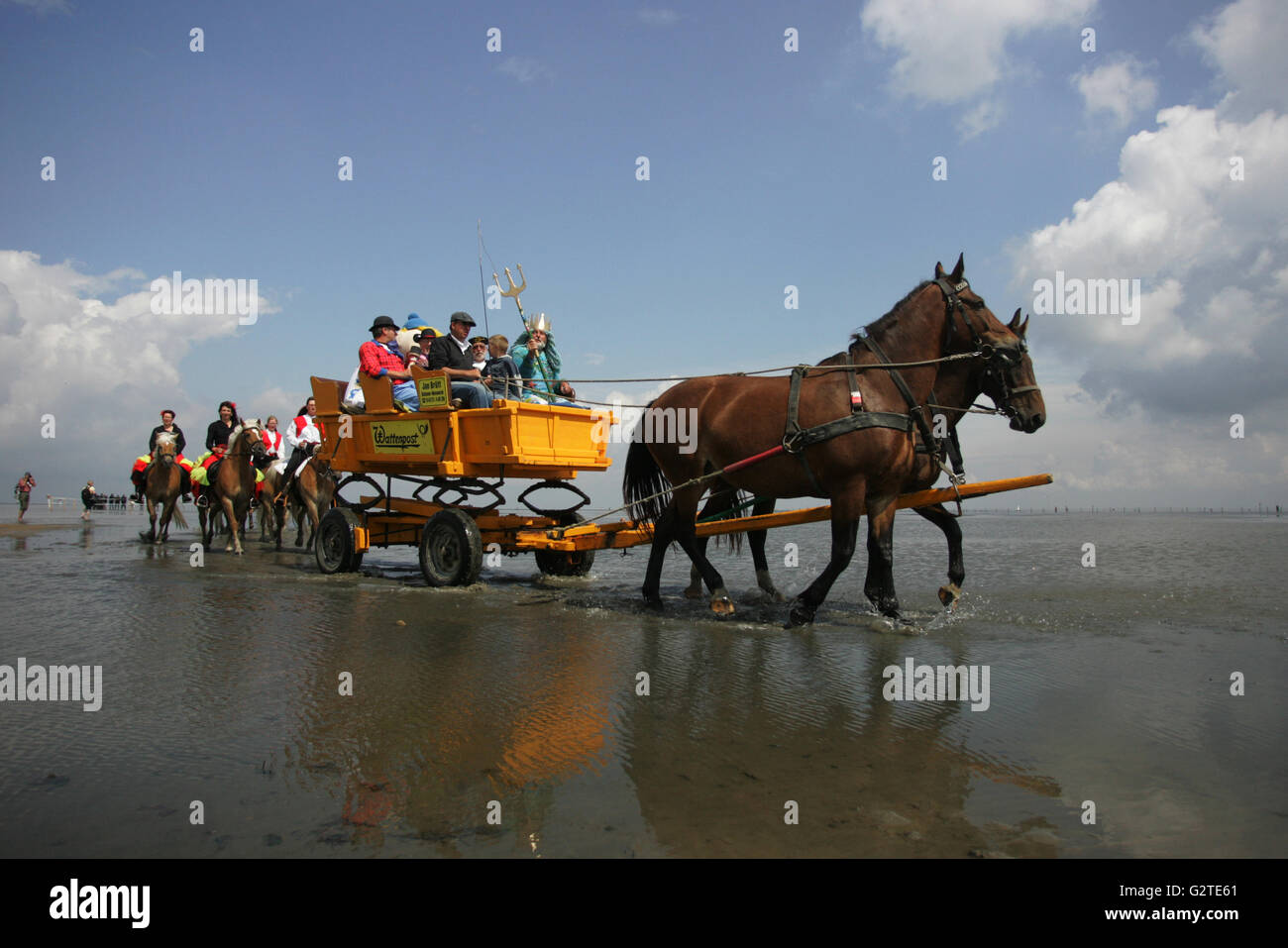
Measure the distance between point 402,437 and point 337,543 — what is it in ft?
6.19

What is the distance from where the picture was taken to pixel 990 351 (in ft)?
22.6

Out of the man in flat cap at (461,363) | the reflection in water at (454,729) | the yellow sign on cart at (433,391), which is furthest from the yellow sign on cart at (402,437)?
the reflection in water at (454,729)

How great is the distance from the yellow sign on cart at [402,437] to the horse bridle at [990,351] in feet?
17.4

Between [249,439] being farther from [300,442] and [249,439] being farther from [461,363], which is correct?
[461,363]

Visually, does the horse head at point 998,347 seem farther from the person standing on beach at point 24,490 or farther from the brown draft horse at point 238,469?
the person standing on beach at point 24,490

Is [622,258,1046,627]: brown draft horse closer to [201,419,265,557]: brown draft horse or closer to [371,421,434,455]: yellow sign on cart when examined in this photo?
[371,421,434,455]: yellow sign on cart

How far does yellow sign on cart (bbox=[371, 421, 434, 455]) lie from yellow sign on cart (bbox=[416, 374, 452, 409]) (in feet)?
0.81

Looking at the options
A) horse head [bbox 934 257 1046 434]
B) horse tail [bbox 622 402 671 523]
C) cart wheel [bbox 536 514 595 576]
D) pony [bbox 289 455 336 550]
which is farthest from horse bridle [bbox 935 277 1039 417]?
pony [bbox 289 455 336 550]

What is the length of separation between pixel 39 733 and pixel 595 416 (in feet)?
20.1

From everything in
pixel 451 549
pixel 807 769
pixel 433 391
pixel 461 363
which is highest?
pixel 461 363

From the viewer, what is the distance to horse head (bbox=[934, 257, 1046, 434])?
6941 millimetres

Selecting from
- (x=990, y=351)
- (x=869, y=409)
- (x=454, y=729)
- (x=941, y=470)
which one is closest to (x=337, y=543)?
(x=869, y=409)
